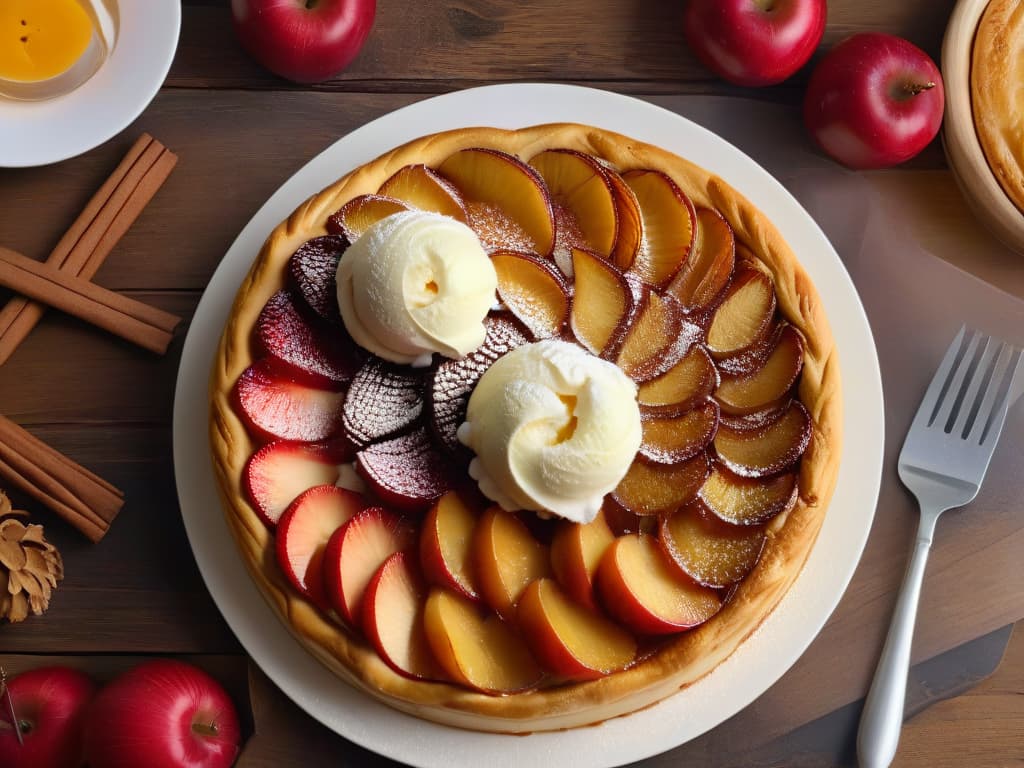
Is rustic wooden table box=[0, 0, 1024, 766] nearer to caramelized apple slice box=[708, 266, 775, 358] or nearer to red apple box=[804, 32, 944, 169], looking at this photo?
red apple box=[804, 32, 944, 169]

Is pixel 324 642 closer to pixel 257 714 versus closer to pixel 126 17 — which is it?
pixel 257 714

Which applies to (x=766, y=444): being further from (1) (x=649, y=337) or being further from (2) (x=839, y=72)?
(2) (x=839, y=72)

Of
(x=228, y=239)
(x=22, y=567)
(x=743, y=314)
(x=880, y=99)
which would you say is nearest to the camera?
(x=743, y=314)

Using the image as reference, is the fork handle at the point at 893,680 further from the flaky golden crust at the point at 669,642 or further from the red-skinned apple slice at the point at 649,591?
the red-skinned apple slice at the point at 649,591

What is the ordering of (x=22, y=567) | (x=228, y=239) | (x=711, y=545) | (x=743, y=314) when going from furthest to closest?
1. (x=228, y=239)
2. (x=22, y=567)
3. (x=743, y=314)
4. (x=711, y=545)

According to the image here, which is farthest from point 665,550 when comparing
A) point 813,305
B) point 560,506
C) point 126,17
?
point 126,17

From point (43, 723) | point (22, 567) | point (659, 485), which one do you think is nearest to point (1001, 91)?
point (659, 485)

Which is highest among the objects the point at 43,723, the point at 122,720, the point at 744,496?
the point at 744,496
